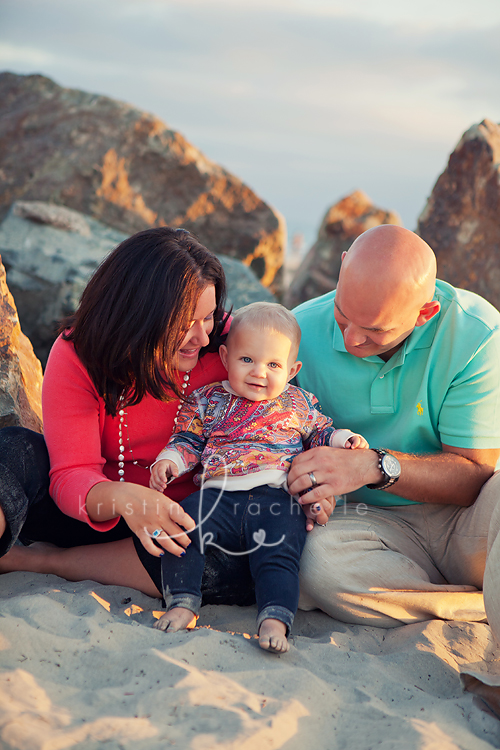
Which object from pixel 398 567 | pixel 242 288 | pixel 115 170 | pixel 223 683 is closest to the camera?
pixel 223 683

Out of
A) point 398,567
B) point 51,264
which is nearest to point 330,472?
point 398,567

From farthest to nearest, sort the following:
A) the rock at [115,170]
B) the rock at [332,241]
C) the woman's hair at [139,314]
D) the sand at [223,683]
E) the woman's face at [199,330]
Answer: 1. the rock at [332,241]
2. the rock at [115,170]
3. the woman's face at [199,330]
4. the woman's hair at [139,314]
5. the sand at [223,683]

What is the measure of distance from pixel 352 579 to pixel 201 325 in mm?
1104

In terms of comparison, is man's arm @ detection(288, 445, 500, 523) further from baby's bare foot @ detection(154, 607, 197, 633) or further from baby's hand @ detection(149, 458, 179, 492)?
baby's bare foot @ detection(154, 607, 197, 633)

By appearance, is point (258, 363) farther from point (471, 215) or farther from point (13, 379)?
point (471, 215)

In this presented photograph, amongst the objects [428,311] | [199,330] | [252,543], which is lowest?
[252,543]

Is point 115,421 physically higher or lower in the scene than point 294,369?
lower

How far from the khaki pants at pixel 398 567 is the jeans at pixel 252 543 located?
14 centimetres

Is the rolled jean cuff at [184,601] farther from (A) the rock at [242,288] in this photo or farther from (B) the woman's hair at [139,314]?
(A) the rock at [242,288]

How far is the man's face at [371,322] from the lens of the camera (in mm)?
2430

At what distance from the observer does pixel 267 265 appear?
22.9ft

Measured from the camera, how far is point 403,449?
2688 millimetres

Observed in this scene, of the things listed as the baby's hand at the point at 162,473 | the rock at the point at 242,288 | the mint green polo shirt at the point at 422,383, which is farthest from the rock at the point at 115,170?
the baby's hand at the point at 162,473

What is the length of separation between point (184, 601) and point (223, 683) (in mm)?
442
